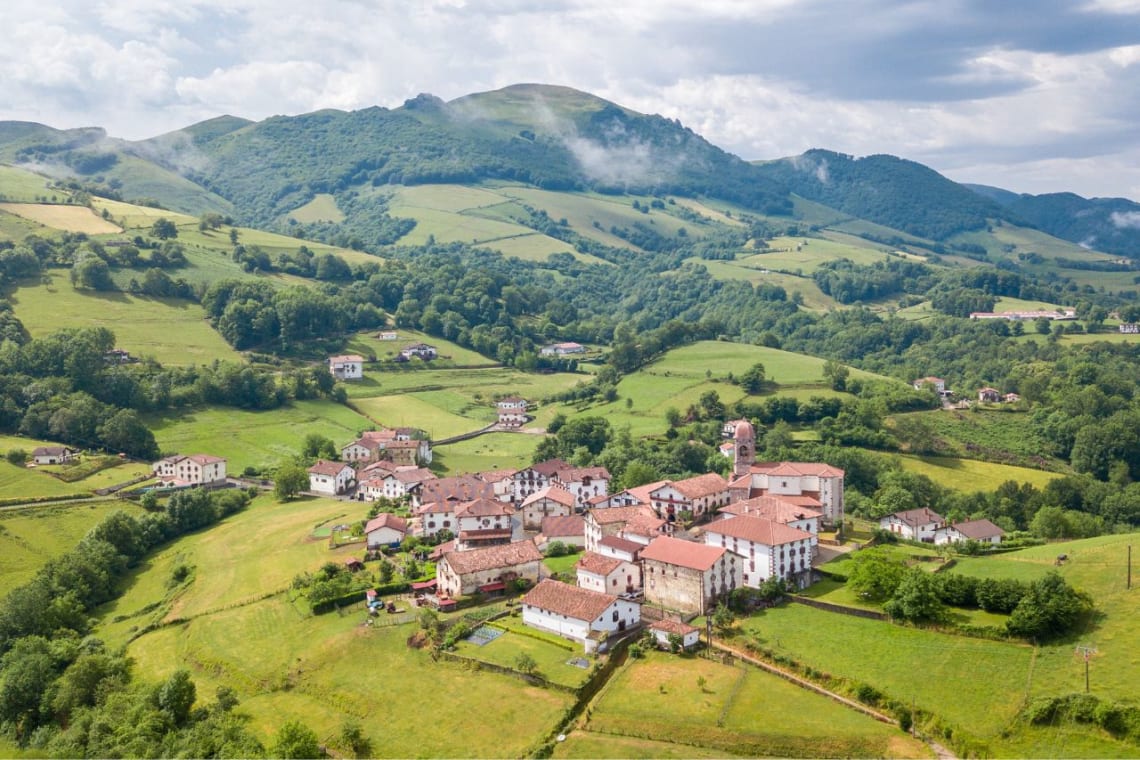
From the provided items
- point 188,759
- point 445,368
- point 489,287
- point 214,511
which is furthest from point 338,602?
point 489,287

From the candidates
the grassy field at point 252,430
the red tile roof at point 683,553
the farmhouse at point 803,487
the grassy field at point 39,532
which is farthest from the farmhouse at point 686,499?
the grassy field at point 39,532

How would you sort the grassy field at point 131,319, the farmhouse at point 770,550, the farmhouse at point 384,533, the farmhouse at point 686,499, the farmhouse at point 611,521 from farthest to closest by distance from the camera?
the grassy field at point 131,319 → the farmhouse at point 686,499 → the farmhouse at point 384,533 → the farmhouse at point 611,521 → the farmhouse at point 770,550

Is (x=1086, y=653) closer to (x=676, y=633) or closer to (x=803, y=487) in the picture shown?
(x=676, y=633)

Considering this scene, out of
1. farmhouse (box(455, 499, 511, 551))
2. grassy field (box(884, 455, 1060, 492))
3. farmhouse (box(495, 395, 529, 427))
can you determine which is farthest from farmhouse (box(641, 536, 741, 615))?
farmhouse (box(495, 395, 529, 427))

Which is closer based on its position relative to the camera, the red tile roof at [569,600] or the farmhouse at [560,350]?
the red tile roof at [569,600]

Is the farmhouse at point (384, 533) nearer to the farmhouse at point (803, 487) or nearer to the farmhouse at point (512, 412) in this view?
the farmhouse at point (803, 487)

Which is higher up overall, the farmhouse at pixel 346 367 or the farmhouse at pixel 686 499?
the farmhouse at pixel 346 367

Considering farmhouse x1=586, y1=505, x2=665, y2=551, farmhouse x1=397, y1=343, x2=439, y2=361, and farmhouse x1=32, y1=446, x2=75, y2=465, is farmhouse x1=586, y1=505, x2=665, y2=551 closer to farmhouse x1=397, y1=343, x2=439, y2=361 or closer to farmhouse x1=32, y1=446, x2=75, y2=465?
farmhouse x1=32, y1=446, x2=75, y2=465

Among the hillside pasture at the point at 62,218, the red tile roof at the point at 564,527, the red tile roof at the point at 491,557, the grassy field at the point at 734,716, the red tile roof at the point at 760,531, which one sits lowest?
the grassy field at the point at 734,716
